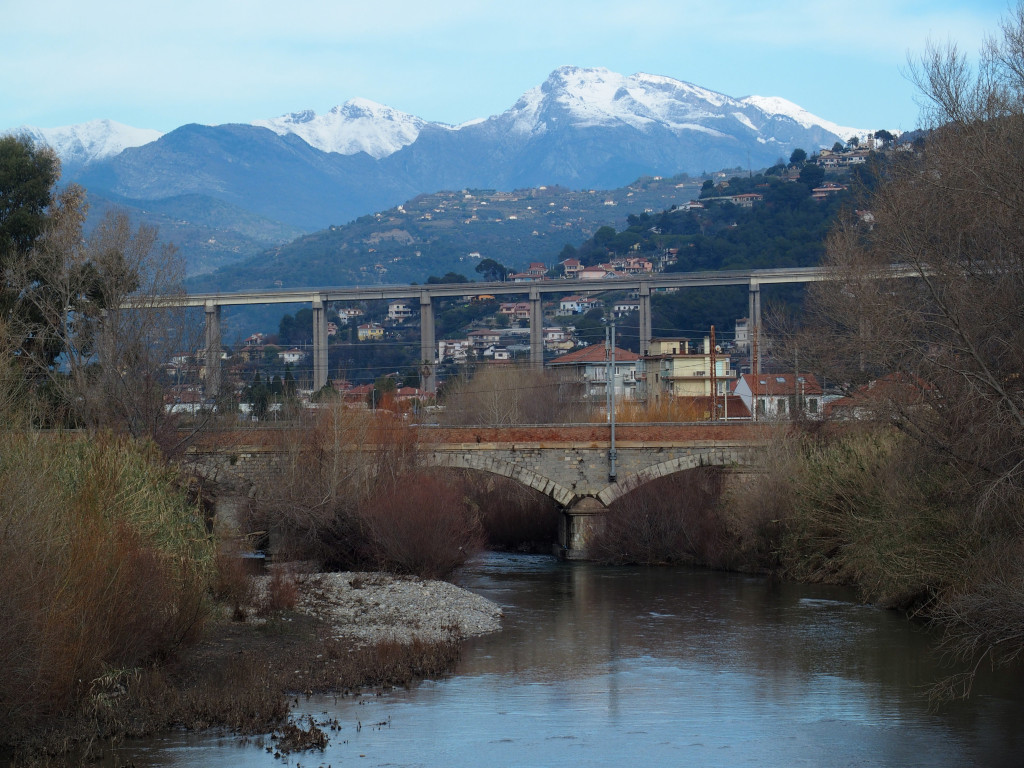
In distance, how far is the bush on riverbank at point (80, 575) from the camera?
12898mm

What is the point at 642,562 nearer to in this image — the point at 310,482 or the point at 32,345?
the point at 310,482

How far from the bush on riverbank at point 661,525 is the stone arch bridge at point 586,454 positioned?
0.44 m

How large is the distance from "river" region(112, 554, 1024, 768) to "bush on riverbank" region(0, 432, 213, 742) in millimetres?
1409

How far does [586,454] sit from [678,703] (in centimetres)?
1912

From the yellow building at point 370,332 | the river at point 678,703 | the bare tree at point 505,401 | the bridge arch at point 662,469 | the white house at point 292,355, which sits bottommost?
the river at point 678,703

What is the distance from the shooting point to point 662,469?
36219 mm

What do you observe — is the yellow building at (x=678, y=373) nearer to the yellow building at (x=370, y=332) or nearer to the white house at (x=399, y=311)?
the yellow building at (x=370, y=332)

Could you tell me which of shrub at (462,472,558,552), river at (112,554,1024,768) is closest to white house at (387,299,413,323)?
shrub at (462,472,558,552)

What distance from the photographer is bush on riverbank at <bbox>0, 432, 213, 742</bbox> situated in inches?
508

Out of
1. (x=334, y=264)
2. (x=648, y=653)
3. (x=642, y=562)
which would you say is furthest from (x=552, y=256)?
(x=648, y=653)

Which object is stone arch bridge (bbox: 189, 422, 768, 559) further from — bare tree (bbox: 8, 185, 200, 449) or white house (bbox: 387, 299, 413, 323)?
white house (bbox: 387, 299, 413, 323)

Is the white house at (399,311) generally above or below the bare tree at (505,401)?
above

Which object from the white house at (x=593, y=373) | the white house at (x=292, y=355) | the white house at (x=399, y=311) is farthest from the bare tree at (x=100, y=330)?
the white house at (x=399, y=311)

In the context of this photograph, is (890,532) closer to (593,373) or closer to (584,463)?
(584,463)
